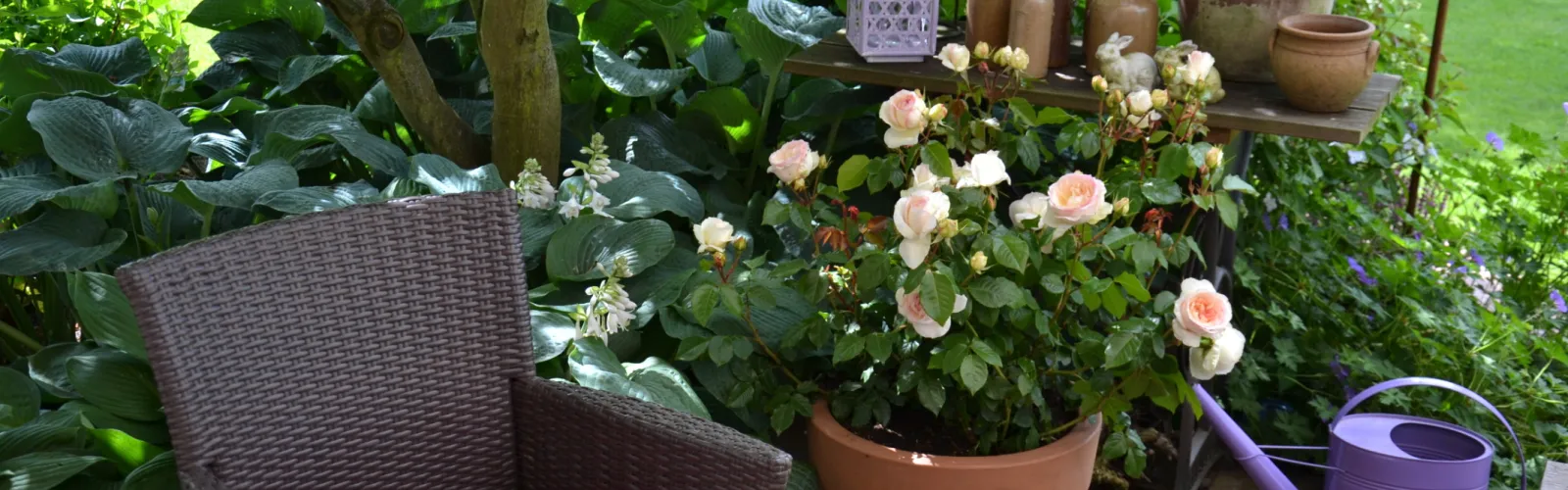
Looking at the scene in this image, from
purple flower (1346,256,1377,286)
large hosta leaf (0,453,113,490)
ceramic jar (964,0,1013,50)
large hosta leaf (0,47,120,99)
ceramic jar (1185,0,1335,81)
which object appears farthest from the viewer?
purple flower (1346,256,1377,286)

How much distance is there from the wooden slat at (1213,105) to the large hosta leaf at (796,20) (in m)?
0.03

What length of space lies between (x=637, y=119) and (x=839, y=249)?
79 cm

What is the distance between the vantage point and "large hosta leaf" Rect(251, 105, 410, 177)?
2.09 metres

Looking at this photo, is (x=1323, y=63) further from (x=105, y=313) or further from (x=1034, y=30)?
(x=105, y=313)

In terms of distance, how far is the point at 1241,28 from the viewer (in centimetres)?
208

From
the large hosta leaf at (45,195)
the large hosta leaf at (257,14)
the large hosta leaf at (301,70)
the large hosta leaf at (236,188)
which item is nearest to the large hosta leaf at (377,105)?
the large hosta leaf at (301,70)

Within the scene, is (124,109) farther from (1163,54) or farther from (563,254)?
(1163,54)

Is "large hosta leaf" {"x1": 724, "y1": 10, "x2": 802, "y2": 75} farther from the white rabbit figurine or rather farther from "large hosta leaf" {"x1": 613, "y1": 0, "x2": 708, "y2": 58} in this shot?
the white rabbit figurine

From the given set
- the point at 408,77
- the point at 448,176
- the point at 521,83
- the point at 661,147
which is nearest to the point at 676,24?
the point at 661,147

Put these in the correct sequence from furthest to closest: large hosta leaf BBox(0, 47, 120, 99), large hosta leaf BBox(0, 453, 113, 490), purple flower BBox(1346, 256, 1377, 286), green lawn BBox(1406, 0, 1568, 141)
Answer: green lawn BBox(1406, 0, 1568, 141), purple flower BBox(1346, 256, 1377, 286), large hosta leaf BBox(0, 47, 120, 99), large hosta leaf BBox(0, 453, 113, 490)

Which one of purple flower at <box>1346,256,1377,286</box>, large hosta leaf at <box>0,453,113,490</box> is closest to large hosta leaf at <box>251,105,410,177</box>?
large hosta leaf at <box>0,453,113,490</box>

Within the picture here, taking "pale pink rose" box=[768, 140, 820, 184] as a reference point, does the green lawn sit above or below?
below

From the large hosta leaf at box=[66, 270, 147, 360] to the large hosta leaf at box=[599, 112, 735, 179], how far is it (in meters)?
0.98

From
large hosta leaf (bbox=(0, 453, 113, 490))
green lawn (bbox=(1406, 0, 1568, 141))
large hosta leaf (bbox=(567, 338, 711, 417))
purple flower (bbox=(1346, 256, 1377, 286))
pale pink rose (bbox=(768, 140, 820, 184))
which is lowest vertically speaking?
green lawn (bbox=(1406, 0, 1568, 141))
